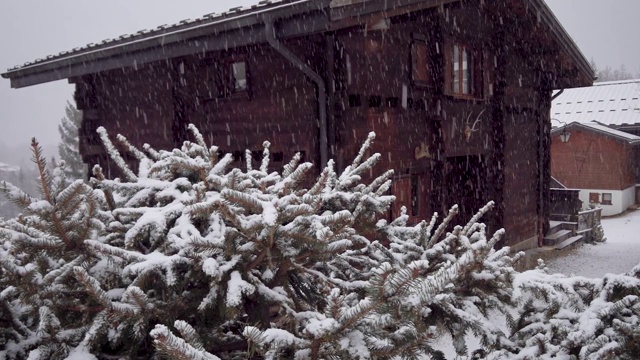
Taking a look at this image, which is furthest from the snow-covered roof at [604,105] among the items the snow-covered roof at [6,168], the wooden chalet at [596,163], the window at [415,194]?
the snow-covered roof at [6,168]

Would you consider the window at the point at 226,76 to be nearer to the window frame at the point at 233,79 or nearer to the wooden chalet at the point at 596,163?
the window frame at the point at 233,79

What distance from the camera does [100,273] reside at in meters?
2.18

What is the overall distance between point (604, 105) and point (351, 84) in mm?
29016

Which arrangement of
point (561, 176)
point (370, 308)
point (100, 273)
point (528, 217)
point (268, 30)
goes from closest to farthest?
point (370, 308) < point (100, 273) < point (268, 30) < point (528, 217) < point (561, 176)

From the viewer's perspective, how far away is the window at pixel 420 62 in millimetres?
8586

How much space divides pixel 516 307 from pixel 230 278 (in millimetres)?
1903

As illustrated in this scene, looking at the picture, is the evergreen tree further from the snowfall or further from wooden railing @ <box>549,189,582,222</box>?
the snowfall

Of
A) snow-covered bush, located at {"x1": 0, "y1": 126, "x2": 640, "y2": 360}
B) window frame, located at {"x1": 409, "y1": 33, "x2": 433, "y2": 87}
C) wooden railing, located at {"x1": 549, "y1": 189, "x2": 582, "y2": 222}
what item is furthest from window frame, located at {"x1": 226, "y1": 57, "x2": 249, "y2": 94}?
wooden railing, located at {"x1": 549, "y1": 189, "x2": 582, "y2": 222}

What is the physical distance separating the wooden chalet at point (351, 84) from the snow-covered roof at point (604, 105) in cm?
1863

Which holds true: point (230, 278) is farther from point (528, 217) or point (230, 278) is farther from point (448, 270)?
point (528, 217)

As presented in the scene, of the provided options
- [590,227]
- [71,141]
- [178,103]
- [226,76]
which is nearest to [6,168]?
[71,141]

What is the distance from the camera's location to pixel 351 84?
7180mm

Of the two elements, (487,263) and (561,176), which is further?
(561,176)

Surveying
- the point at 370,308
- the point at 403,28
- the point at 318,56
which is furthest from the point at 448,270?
the point at 403,28
